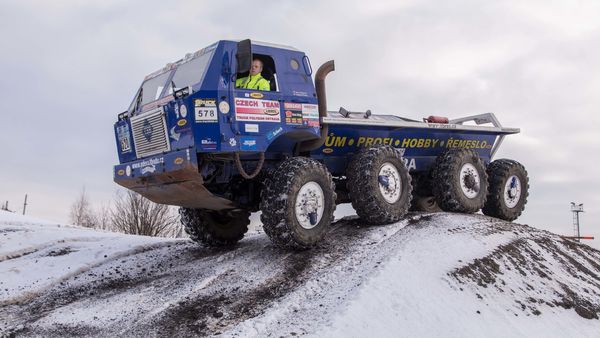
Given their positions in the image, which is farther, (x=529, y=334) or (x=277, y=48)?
(x=277, y=48)

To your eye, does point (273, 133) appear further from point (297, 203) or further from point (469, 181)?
point (469, 181)

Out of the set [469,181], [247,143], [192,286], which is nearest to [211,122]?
[247,143]

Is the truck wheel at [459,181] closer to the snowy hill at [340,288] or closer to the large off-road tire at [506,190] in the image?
the snowy hill at [340,288]

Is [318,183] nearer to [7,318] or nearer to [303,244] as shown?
[303,244]

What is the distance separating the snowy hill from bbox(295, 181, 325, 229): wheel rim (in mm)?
465

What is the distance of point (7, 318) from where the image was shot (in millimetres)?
7062

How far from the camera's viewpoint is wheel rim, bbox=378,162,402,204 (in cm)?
914

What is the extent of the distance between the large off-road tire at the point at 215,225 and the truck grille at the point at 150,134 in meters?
2.14

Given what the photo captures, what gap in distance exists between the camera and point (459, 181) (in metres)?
10.6

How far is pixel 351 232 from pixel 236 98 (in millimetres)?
2945

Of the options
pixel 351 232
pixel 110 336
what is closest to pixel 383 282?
pixel 351 232

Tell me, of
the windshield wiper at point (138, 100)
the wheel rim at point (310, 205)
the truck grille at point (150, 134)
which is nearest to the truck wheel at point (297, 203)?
the wheel rim at point (310, 205)

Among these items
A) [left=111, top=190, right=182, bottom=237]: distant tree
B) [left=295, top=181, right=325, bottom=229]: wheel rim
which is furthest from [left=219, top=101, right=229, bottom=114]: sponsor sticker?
[left=111, top=190, right=182, bottom=237]: distant tree

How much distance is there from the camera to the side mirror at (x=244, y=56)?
749 cm
